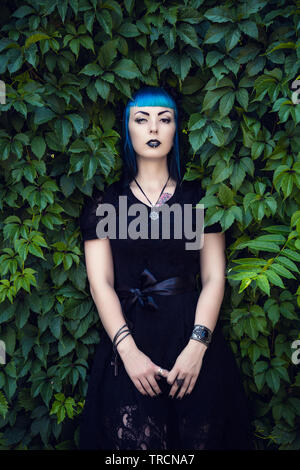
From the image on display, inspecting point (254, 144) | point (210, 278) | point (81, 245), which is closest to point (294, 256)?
point (210, 278)

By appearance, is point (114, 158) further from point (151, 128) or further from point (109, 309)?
point (109, 309)

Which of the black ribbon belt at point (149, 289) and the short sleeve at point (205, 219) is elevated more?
the short sleeve at point (205, 219)

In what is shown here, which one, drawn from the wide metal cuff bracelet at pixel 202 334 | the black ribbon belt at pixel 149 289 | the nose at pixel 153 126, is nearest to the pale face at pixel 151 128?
the nose at pixel 153 126

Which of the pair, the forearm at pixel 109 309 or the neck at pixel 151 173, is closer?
the forearm at pixel 109 309

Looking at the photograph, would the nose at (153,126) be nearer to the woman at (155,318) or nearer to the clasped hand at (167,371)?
the woman at (155,318)

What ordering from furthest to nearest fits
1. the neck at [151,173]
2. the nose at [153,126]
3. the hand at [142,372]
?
the neck at [151,173] → the nose at [153,126] → the hand at [142,372]

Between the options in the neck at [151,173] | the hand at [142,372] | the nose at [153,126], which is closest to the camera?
the hand at [142,372]

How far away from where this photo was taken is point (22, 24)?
1.94 m

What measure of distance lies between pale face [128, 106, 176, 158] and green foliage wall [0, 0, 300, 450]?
10cm

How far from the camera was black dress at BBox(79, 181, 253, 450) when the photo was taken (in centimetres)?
186

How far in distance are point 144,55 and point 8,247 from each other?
1.05 m

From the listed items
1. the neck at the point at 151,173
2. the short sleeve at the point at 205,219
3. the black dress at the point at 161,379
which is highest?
the neck at the point at 151,173

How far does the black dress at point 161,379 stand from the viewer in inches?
73.2

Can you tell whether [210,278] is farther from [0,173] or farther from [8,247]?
[0,173]
